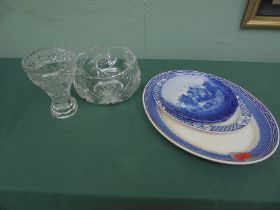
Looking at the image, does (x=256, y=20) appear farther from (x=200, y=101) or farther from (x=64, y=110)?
(x=64, y=110)

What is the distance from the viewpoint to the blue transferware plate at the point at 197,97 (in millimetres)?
531

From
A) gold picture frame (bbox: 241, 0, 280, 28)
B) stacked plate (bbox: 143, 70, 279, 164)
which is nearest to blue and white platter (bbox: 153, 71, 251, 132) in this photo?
stacked plate (bbox: 143, 70, 279, 164)

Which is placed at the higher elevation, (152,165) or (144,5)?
(144,5)

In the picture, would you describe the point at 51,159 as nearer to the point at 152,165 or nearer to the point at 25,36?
the point at 152,165

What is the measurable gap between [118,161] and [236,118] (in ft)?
0.88

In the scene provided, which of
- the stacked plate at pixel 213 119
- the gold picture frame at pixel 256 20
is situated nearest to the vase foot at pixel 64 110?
the stacked plate at pixel 213 119

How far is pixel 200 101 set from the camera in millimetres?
567

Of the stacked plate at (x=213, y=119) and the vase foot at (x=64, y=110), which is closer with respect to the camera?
the stacked plate at (x=213, y=119)

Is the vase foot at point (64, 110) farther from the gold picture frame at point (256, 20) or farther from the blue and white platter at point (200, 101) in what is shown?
the gold picture frame at point (256, 20)

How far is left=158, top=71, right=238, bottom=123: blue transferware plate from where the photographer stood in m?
0.53

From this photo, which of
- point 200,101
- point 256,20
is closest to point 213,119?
point 200,101

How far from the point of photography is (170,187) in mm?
456

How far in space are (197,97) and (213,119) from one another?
0.24ft

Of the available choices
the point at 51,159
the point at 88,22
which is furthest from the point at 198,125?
the point at 88,22
